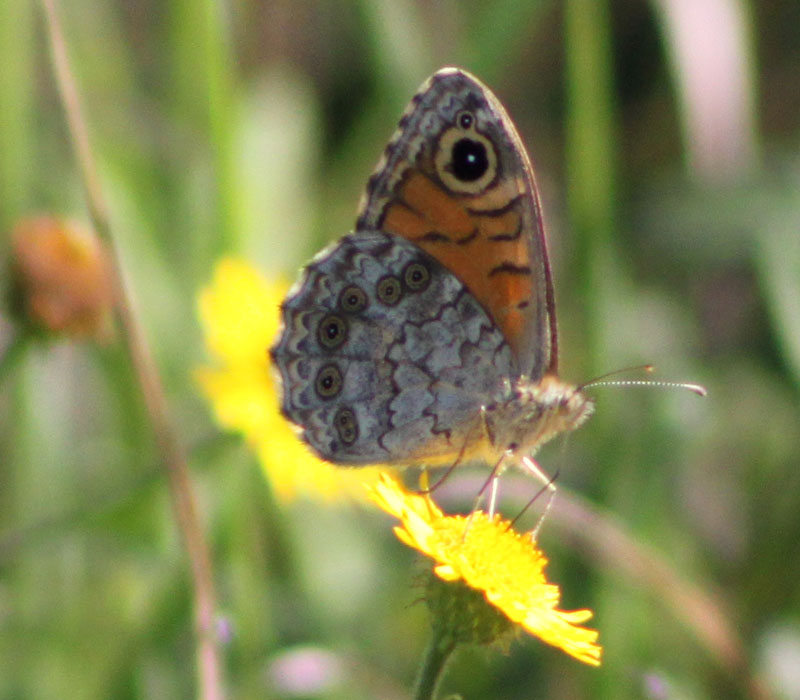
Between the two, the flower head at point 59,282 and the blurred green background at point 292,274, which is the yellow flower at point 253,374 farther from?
the flower head at point 59,282

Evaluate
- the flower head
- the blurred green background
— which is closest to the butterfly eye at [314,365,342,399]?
the blurred green background

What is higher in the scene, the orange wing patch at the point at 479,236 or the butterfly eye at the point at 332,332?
the orange wing patch at the point at 479,236

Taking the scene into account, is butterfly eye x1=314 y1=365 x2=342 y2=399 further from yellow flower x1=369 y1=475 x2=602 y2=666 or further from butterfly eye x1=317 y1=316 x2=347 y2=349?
yellow flower x1=369 y1=475 x2=602 y2=666

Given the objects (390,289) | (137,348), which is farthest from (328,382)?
(137,348)

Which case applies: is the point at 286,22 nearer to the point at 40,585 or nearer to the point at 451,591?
the point at 40,585

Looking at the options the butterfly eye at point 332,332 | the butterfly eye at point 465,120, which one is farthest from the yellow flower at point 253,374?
the butterfly eye at point 465,120

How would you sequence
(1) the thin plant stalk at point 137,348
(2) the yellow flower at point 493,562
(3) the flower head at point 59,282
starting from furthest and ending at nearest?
(3) the flower head at point 59,282 < (1) the thin plant stalk at point 137,348 < (2) the yellow flower at point 493,562
